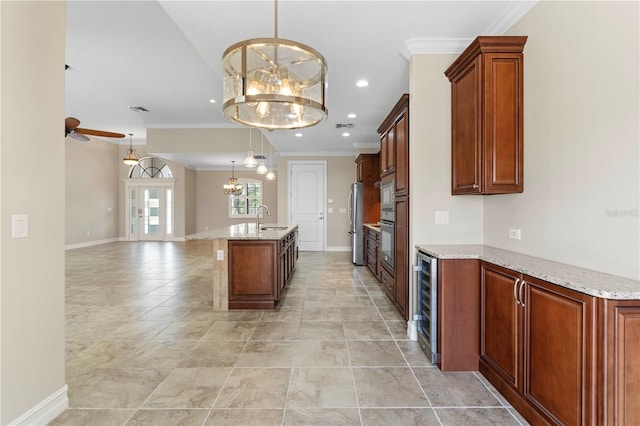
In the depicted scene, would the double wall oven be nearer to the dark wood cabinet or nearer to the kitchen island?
the dark wood cabinet

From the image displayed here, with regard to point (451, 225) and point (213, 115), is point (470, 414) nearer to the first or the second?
point (451, 225)

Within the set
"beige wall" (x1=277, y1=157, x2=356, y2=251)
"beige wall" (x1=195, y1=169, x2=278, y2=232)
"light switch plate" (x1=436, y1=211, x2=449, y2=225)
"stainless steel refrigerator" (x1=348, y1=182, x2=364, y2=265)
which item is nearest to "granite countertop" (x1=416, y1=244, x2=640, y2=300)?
"light switch plate" (x1=436, y1=211, x2=449, y2=225)

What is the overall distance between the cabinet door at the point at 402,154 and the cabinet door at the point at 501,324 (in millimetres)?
1241

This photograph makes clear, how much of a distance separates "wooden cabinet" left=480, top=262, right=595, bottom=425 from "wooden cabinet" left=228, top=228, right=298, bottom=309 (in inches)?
89.1

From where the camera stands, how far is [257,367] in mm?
2391

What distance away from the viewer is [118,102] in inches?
241

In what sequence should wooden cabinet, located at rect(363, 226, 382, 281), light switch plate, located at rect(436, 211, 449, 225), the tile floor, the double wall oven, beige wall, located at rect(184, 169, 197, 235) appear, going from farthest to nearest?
beige wall, located at rect(184, 169, 197, 235), wooden cabinet, located at rect(363, 226, 382, 281), the double wall oven, light switch plate, located at rect(436, 211, 449, 225), the tile floor

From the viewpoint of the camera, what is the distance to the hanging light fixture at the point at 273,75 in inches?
60.3

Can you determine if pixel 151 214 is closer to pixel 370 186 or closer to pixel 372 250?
pixel 370 186

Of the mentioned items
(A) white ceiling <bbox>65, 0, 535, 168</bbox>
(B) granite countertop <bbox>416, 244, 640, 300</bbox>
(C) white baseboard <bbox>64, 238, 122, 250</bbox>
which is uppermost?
(A) white ceiling <bbox>65, 0, 535, 168</bbox>

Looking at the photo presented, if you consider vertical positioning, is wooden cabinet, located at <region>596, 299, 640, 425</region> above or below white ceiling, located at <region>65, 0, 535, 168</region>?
below

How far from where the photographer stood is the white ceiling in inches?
96.3

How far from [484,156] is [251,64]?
177cm

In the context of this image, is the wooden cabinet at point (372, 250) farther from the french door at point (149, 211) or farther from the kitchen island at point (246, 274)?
the french door at point (149, 211)
